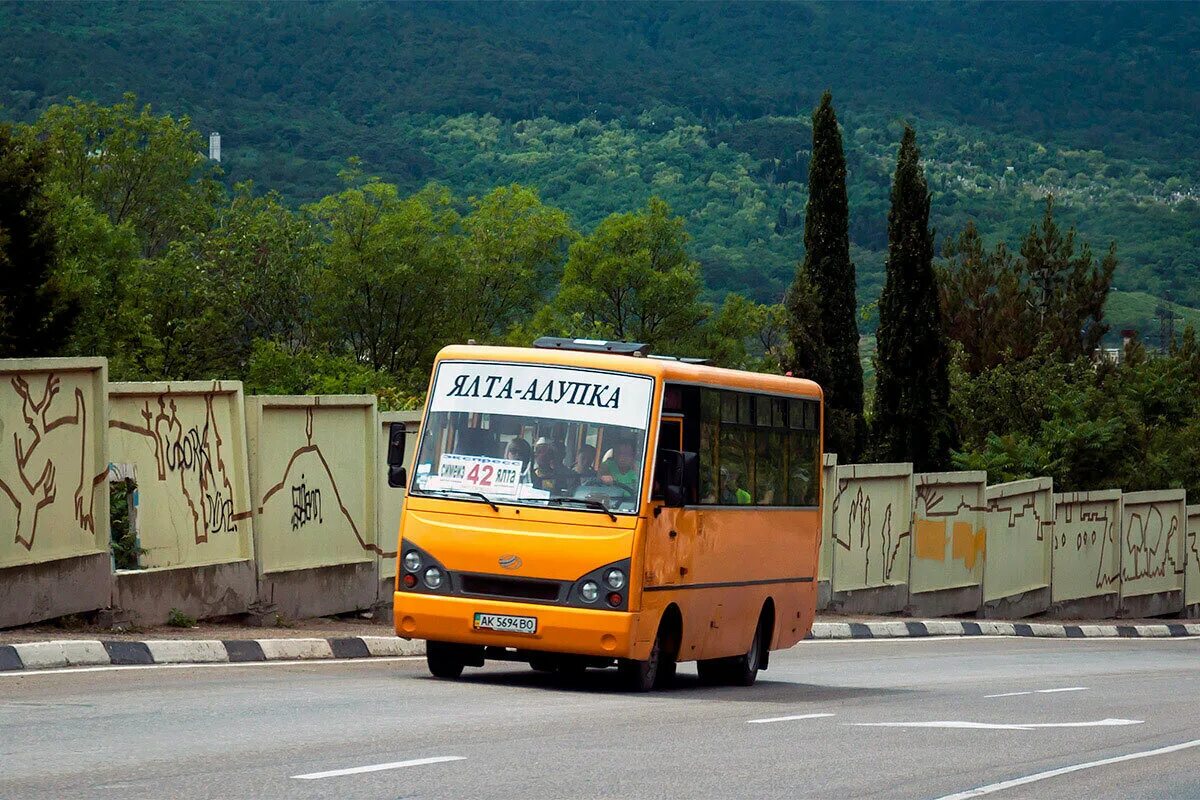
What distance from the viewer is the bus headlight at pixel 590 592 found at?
43.0ft

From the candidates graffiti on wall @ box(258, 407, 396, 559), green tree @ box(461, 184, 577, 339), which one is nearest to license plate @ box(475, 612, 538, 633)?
graffiti on wall @ box(258, 407, 396, 559)

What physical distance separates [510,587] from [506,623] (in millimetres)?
261

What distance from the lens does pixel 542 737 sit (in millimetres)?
10281

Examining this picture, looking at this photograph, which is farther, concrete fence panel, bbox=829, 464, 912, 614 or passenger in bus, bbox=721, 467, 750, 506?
concrete fence panel, bbox=829, 464, 912, 614

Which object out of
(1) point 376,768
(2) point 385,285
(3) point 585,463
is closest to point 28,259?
(3) point 585,463

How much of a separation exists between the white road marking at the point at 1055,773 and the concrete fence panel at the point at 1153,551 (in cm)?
3144

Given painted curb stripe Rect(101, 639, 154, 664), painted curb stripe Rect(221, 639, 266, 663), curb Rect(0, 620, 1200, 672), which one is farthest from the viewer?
painted curb stripe Rect(221, 639, 266, 663)

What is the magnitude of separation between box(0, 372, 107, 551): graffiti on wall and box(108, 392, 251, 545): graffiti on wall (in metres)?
0.66

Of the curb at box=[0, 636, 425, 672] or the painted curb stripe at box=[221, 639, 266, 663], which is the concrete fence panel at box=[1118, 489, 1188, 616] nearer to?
the curb at box=[0, 636, 425, 672]

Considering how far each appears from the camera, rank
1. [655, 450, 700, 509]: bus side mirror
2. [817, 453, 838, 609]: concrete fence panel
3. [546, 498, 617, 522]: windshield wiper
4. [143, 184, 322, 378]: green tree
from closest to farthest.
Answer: [546, 498, 617, 522]: windshield wiper < [655, 450, 700, 509]: bus side mirror < [817, 453, 838, 609]: concrete fence panel < [143, 184, 322, 378]: green tree

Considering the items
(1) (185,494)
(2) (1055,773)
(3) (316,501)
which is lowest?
(2) (1055,773)

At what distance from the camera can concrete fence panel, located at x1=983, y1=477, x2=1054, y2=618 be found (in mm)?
35031

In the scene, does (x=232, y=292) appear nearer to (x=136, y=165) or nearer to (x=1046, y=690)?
(x=136, y=165)

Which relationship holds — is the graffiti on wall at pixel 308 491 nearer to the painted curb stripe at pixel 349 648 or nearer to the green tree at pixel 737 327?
the painted curb stripe at pixel 349 648
